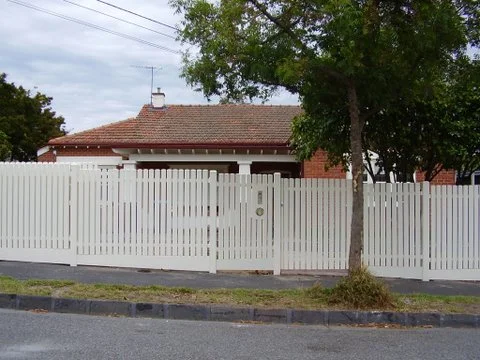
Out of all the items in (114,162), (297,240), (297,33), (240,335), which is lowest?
(240,335)

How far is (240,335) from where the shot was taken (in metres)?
7.07

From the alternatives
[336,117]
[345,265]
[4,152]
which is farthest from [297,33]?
[4,152]

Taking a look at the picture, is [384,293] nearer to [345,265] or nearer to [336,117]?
[345,265]

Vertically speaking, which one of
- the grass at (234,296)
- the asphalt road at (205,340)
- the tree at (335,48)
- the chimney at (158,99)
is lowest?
the asphalt road at (205,340)

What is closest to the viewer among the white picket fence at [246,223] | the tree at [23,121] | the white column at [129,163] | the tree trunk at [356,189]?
the tree trunk at [356,189]

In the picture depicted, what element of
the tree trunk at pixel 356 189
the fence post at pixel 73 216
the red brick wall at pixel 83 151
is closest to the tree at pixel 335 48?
the tree trunk at pixel 356 189

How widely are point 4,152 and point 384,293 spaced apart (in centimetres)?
1980

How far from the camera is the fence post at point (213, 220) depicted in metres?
10.7

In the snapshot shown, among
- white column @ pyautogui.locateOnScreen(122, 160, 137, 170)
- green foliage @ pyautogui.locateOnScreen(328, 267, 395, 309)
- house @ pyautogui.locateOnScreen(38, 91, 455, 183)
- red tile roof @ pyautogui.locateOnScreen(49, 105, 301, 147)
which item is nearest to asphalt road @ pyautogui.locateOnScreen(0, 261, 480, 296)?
green foliage @ pyautogui.locateOnScreen(328, 267, 395, 309)

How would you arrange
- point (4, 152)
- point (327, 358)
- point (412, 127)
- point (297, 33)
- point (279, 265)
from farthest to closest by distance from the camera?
1. point (4, 152)
2. point (412, 127)
3. point (279, 265)
4. point (297, 33)
5. point (327, 358)

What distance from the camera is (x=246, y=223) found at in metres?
10.8

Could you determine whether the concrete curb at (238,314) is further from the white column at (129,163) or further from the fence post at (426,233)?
the white column at (129,163)

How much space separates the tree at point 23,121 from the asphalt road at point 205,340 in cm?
2469

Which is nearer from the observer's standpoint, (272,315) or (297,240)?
(272,315)
